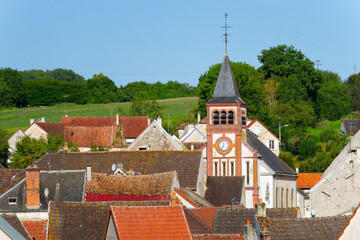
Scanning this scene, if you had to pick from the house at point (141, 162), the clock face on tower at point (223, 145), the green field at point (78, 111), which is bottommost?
the house at point (141, 162)

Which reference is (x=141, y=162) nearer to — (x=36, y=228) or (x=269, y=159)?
(x=269, y=159)

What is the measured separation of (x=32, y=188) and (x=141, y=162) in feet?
46.6

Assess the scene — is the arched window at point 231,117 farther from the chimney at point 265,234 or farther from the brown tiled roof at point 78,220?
the chimney at point 265,234

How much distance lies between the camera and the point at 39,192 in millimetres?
44844

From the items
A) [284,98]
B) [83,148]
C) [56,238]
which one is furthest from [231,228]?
[284,98]

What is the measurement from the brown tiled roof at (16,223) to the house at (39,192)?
1.39 meters

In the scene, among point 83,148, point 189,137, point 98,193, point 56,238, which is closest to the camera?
point 56,238

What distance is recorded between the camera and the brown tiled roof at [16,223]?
1526 inches

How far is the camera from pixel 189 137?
3182 inches

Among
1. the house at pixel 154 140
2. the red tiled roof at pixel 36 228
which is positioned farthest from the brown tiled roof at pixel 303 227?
the house at pixel 154 140

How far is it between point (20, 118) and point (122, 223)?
96.1 meters

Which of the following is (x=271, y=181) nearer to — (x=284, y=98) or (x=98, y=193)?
(x=98, y=193)

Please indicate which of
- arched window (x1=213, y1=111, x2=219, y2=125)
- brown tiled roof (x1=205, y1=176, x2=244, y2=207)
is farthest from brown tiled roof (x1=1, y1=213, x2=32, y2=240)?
arched window (x1=213, y1=111, x2=219, y2=125)

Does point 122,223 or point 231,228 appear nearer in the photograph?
point 122,223
